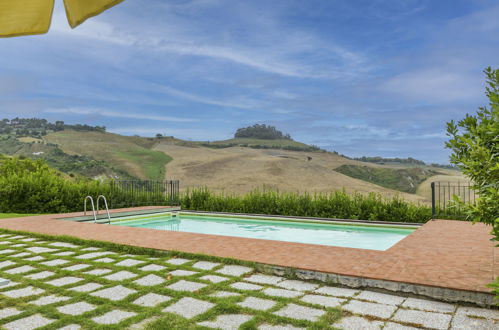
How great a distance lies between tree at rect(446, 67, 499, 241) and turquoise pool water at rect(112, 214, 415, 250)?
16.0ft

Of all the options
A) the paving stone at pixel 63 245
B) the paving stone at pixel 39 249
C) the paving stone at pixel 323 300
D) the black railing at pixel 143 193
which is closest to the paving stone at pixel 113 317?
the paving stone at pixel 323 300

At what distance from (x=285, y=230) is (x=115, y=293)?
6847 millimetres

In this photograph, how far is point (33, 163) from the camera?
56.4ft

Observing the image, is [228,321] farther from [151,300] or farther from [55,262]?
[55,262]

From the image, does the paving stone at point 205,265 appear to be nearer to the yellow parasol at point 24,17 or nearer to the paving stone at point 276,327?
the paving stone at point 276,327

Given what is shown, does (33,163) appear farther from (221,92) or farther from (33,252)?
(33,252)

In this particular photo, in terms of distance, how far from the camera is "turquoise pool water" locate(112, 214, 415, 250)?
28.3 feet

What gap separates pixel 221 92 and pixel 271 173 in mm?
11304

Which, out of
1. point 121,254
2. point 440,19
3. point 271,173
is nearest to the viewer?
point 121,254

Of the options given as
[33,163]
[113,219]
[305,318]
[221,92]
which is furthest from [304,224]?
[33,163]

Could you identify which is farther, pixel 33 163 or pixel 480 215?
pixel 33 163

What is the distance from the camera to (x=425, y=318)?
3.12 m

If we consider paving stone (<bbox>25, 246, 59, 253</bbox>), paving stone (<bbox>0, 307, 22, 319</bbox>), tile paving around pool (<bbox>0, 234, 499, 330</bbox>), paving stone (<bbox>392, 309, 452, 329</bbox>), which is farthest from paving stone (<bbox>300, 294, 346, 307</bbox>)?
paving stone (<bbox>25, 246, 59, 253</bbox>)

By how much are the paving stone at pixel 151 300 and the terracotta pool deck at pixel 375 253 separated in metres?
1.50
